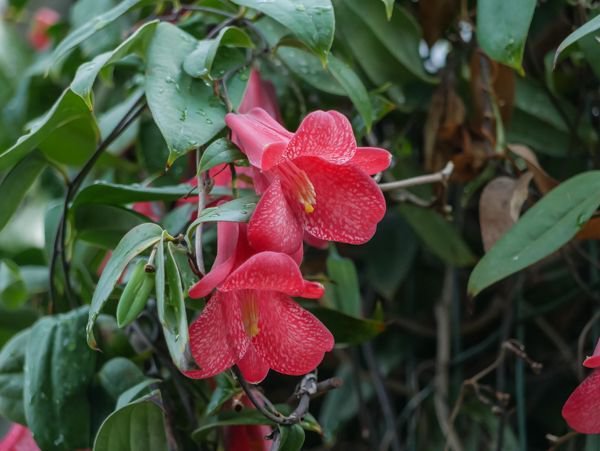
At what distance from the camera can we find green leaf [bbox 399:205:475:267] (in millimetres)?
797

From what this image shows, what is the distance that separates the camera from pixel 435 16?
2.42 ft

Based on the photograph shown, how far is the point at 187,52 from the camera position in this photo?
0.58 metres

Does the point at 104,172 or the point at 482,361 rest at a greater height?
the point at 104,172

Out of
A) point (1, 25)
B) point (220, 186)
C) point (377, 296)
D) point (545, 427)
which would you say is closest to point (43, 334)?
point (220, 186)

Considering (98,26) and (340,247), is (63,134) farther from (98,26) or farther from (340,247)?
(340,247)

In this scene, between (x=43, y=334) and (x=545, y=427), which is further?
(x=545, y=427)

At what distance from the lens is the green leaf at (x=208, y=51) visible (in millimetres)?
546

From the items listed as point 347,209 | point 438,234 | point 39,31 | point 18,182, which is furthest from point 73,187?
point 39,31

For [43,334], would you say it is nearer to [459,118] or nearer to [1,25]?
[459,118]

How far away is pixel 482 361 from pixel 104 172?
0.44 m

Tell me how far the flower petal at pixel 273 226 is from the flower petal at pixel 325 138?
0.08 feet

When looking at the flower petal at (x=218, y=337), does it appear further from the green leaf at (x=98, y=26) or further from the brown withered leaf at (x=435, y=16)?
the brown withered leaf at (x=435, y=16)

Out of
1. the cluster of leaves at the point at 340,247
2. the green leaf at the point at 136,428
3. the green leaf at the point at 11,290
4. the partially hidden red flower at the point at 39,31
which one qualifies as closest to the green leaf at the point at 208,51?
the cluster of leaves at the point at 340,247

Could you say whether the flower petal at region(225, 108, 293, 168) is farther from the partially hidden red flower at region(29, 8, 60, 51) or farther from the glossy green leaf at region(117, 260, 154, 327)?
the partially hidden red flower at region(29, 8, 60, 51)
